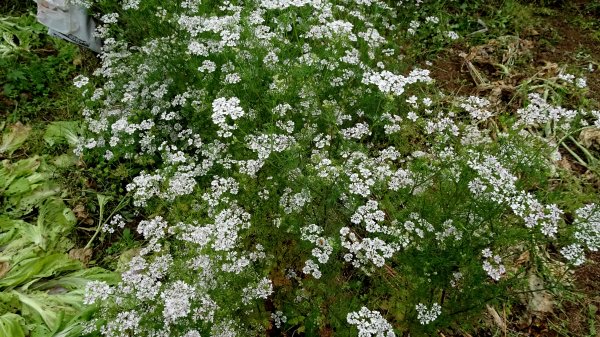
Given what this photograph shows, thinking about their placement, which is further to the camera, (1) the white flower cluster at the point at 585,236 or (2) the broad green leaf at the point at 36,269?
(2) the broad green leaf at the point at 36,269

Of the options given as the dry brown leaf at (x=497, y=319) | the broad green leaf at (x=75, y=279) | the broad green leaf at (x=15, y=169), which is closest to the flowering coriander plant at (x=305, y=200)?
the dry brown leaf at (x=497, y=319)

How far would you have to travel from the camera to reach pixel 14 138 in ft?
17.9

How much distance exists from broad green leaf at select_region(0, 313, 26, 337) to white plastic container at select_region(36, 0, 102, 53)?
3.55m

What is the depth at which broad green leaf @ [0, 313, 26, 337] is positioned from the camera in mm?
3639

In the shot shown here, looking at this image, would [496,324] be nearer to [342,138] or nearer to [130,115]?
[342,138]

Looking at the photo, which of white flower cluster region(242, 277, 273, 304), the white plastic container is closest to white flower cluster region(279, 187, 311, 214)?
white flower cluster region(242, 277, 273, 304)

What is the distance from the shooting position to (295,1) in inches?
166

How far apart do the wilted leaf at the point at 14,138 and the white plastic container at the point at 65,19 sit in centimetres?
128

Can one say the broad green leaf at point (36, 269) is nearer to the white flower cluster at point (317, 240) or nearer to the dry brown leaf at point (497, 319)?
the white flower cluster at point (317, 240)

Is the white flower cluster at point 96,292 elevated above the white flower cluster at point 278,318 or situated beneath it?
elevated above

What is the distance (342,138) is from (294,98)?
1.98 feet

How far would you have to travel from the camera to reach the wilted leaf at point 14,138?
17.7 feet

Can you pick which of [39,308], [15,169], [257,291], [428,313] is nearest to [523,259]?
[428,313]

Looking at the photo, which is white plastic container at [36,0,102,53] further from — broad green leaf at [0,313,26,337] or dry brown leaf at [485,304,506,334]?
dry brown leaf at [485,304,506,334]
